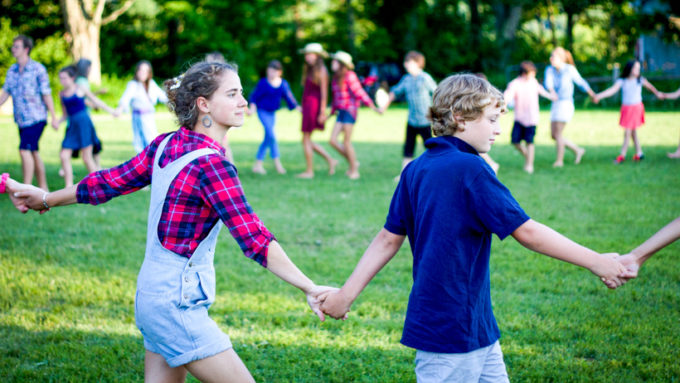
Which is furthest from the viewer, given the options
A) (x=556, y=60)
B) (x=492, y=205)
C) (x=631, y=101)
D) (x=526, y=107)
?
(x=631, y=101)

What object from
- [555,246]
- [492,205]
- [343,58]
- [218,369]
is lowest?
[218,369]

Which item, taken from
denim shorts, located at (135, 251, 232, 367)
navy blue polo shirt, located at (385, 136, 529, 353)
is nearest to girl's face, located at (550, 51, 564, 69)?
navy blue polo shirt, located at (385, 136, 529, 353)

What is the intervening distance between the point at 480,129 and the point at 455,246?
0.52 metres

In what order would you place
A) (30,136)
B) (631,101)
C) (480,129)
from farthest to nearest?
(631,101)
(30,136)
(480,129)

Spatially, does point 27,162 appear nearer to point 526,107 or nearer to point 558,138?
point 526,107

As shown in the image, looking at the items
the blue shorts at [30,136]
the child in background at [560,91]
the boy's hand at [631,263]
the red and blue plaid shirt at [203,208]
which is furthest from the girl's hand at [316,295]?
the child in background at [560,91]

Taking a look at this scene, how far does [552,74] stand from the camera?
1246cm

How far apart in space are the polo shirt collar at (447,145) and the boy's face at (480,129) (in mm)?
41

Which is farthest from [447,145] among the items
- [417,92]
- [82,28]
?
[82,28]

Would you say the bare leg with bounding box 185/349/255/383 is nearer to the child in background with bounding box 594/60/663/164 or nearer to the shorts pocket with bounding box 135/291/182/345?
the shorts pocket with bounding box 135/291/182/345

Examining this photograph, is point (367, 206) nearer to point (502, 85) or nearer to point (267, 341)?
point (267, 341)

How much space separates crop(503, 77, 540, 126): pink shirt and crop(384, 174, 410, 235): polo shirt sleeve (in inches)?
377

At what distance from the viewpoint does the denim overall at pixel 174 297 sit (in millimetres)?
2551

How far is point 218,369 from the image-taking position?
2602 millimetres
